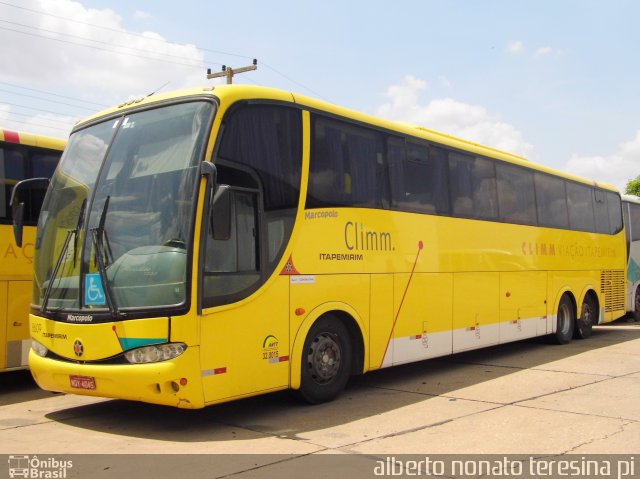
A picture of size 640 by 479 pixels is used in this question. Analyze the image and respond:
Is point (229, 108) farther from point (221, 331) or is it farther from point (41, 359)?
point (41, 359)

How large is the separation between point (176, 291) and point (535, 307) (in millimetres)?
8767

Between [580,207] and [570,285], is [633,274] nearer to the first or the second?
[580,207]

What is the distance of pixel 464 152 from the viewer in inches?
434

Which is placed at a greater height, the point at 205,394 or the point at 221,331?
the point at 221,331

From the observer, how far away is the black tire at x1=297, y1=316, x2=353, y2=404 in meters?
7.67

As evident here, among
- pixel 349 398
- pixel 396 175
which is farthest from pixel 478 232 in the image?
pixel 349 398

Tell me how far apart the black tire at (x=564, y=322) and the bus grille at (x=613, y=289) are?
1.84m

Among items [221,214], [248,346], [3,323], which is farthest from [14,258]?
[221,214]

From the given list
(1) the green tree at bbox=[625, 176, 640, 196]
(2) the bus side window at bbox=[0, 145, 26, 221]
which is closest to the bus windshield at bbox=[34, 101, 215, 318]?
(2) the bus side window at bbox=[0, 145, 26, 221]

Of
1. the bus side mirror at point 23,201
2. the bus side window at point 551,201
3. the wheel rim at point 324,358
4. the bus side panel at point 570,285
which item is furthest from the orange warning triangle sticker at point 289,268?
the bus side panel at point 570,285

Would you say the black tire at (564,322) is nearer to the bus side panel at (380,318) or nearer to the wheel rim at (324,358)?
the bus side panel at (380,318)

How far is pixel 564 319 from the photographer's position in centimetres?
1431

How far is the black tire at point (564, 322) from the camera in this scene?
553 inches

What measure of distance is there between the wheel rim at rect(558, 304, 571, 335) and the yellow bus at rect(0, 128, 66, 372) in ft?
34.5
